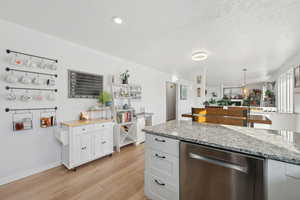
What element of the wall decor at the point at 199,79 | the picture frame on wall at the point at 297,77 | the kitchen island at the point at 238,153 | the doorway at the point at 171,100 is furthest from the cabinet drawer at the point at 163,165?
the doorway at the point at 171,100

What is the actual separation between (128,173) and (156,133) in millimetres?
1206

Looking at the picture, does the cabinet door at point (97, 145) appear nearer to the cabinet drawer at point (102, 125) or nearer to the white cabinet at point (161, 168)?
the cabinet drawer at point (102, 125)

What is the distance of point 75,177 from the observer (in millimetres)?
1952

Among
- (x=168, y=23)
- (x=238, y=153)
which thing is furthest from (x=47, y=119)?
(x=238, y=153)

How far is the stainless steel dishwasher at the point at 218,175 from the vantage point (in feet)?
2.88

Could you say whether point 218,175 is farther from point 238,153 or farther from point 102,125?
point 102,125

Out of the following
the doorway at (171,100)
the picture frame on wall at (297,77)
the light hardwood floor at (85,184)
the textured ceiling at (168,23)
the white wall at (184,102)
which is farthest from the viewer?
the white wall at (184,102)

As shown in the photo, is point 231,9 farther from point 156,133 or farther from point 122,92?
point 122,92

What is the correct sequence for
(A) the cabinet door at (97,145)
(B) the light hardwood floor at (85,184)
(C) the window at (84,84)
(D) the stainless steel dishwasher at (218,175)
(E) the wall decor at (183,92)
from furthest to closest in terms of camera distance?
(E) the wall decor at (183,92), (C) the window at (84,84), (A) the cabinet door at (97,145), (B) the light hardwood floor at (85,184), (D) the stainless steel dishwasher at (218,175)

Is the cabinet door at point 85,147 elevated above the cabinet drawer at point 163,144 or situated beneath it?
situated beneath

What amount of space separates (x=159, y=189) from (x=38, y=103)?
234 centimetres

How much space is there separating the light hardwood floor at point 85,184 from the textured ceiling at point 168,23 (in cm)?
240

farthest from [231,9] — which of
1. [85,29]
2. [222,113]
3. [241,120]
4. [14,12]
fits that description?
[14,12]

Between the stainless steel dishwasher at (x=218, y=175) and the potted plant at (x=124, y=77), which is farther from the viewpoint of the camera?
the potted plant at (x=124, y=77)
